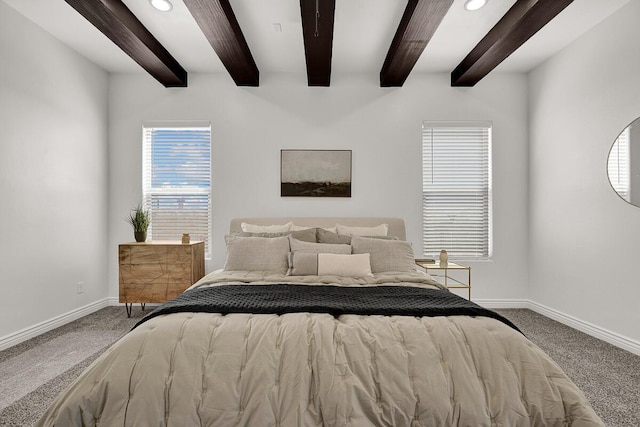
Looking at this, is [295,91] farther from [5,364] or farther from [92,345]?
[5,364]

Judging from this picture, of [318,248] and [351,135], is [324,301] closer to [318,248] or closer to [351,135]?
[318,248]

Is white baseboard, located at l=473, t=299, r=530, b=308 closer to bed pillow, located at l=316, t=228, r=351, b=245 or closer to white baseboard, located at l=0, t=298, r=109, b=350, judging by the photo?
bed pillow, located at l=316, t=228, r=351, b=245

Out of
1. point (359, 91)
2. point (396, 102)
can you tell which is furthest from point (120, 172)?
point (396, 102)

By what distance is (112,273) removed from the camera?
4.47 m

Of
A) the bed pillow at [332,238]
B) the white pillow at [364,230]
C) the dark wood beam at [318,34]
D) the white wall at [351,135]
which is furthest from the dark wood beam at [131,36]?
the white pillow at [364,230]

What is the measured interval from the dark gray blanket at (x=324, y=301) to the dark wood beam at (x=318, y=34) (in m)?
2.06

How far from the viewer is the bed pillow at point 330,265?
2.95 meters

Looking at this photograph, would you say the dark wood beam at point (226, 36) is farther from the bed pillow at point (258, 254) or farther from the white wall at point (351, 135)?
the bed pillow at point (258, 254)

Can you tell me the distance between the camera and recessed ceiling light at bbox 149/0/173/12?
296cm

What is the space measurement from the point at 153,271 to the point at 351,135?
2729mm

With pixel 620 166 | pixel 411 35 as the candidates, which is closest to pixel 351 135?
pixel 411 35

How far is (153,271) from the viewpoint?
3914 millimetres

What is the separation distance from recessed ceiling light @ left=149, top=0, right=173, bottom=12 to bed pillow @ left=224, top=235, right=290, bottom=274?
2.04m

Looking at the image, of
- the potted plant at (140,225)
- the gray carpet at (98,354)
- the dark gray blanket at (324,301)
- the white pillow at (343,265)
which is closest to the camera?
the dark gray blanket at (324,301)
